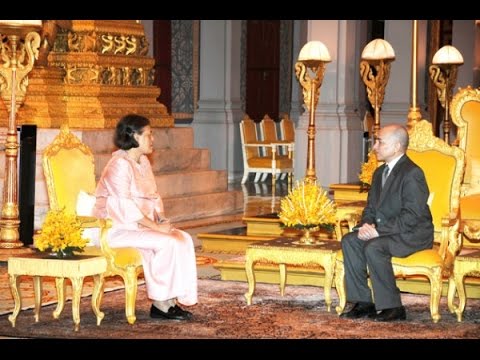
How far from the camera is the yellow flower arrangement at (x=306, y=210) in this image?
8.26 m

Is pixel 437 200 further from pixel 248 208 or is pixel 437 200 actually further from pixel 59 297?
pixel 248 208

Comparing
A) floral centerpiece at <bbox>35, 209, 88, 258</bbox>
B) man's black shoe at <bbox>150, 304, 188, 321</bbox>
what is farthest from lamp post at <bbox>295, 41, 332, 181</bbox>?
floral centerpiece at <bbox>35, 209, 88, 258</bbox>

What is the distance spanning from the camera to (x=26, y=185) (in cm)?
1075

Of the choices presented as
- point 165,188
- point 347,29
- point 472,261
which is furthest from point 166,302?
point 347,29

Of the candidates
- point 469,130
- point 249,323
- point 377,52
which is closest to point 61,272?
point 249,323

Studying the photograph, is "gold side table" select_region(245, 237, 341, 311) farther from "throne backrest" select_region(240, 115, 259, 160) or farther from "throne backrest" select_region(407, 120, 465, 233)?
"throne backrest" select_region(240, 115, 259, 160)

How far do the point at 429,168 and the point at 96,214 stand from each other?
2.29 m

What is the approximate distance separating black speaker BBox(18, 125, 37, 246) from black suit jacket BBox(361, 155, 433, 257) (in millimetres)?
3893

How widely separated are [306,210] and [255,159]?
1102 centimetres

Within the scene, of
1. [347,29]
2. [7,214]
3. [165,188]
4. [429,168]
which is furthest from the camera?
[347,29]

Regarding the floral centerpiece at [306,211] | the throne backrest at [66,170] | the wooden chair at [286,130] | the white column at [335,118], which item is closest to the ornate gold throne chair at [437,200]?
the floral centerpiece at [306,211]

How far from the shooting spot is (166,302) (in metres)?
7.70

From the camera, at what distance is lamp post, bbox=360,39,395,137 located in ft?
44.0

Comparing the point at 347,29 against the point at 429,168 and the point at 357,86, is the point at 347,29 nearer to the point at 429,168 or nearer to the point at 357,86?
the point at 357,86
